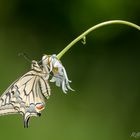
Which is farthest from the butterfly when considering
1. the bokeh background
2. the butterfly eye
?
the bokeh background

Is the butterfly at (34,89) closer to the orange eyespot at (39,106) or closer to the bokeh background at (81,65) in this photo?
the orange eyespot at (39,106)

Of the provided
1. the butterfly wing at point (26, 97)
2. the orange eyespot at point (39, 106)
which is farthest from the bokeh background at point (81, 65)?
the orange eyespot at point (39, 106)

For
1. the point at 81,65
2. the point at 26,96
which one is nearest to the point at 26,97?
the point at 26,96

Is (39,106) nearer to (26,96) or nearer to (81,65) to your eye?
(26,96)

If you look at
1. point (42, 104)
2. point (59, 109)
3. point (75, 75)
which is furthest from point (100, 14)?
point (42, 104)

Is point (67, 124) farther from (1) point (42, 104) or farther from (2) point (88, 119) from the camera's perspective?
(1) point (42, 104)

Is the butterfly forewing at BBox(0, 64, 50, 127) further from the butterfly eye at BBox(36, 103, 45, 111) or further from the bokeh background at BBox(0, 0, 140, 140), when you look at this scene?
the bokeh background at BBox(0, 0, 140, 140)
